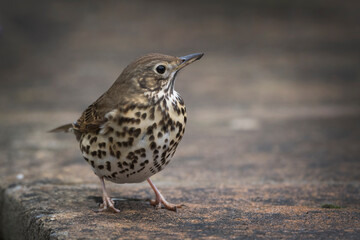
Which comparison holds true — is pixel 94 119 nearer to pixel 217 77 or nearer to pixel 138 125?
pixel 138 125

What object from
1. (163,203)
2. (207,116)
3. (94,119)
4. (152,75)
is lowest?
(163,203)

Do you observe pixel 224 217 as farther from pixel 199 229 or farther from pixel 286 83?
pixel 286 83

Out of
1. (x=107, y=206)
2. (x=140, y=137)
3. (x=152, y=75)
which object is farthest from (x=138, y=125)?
(x=107, y=206)

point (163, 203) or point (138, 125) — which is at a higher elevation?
point (138, 125)

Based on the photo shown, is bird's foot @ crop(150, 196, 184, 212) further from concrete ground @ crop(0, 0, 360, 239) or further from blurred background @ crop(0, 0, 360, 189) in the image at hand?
blurred background @ crop(0, 0, 360, 189)

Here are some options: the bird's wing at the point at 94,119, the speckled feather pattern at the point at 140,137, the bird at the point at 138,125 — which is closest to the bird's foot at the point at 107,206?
the bird at the point at 138,125

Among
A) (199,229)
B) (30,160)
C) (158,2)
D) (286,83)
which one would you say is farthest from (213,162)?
(158,2)
